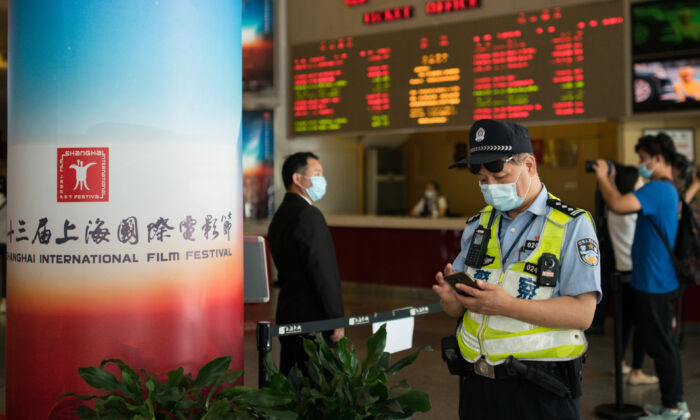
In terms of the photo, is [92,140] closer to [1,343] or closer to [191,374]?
[191,374]

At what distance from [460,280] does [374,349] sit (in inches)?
16.7

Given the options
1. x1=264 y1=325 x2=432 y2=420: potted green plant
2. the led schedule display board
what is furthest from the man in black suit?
the led schedule display board

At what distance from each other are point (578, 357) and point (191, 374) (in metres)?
1.16

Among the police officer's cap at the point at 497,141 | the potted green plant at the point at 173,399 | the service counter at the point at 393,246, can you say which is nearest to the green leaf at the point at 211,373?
the potted green plant at the point at 173,399

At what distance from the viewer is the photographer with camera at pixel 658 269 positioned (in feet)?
12.6

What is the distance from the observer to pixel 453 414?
4035 millimetres

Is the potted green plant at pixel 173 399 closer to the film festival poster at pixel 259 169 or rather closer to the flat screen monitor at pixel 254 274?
the flat screen monitor at pixel 254 274

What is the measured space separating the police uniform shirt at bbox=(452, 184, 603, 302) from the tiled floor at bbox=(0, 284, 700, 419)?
88.6 inches

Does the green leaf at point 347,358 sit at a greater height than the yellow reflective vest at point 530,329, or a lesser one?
lesser

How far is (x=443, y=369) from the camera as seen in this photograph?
505 cm

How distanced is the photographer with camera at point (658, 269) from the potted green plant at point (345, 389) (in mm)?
2145

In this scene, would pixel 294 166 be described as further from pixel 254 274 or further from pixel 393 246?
pixel 393 246

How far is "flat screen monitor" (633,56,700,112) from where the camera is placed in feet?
20.4

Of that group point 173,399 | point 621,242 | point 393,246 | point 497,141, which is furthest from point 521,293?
point 393,246
